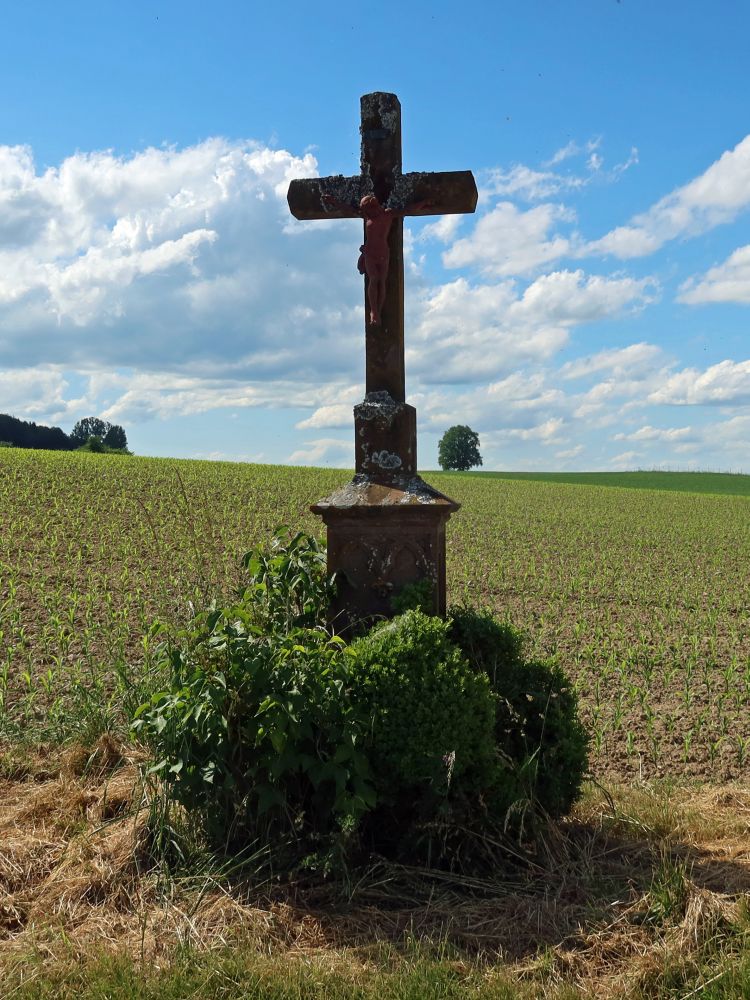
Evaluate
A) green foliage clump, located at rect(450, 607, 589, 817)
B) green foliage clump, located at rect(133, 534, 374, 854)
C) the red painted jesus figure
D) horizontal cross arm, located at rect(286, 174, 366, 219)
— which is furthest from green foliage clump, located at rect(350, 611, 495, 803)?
horizontal cross arm, located at rect(286, 174, 366, 219)

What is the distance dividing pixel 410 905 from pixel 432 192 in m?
4.18

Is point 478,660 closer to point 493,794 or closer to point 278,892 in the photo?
point 493,794

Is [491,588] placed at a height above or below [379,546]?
below

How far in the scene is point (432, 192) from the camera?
5426 mm

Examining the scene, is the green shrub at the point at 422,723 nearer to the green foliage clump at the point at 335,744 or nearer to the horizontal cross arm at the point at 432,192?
the green foliage clump at the point at 335,744

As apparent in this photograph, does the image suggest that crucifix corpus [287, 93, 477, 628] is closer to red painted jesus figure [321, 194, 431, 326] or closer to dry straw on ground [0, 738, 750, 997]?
red painted jesus figure [321, 194, 431, 326]

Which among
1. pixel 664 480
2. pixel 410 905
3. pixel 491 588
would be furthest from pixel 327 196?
pixel 664 480

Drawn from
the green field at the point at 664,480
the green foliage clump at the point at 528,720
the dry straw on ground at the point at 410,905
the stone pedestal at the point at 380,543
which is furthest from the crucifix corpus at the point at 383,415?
the green field at the point at 664,480

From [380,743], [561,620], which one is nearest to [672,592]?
[561,620]

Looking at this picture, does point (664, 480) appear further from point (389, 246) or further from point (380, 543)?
point (380, 543)

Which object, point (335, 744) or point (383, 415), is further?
point (383, 415)

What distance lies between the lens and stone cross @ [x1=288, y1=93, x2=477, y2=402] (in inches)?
214

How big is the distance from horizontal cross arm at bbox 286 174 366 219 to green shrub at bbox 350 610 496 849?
2.94m

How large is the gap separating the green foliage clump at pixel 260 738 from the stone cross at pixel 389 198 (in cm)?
204
